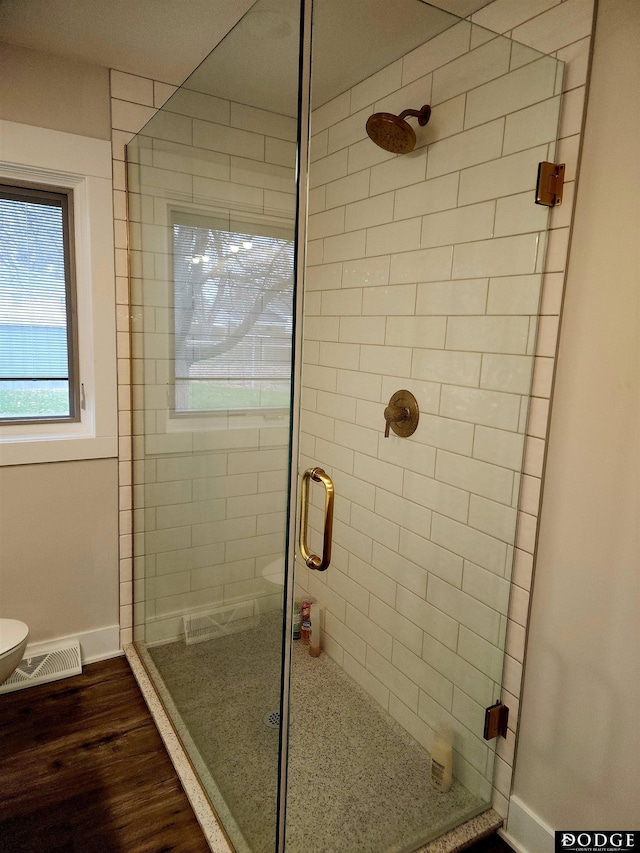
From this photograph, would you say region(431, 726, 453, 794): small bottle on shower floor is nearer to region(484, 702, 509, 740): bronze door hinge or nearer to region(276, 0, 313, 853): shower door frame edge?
region(484, 702, 509, 740): bronze door hinge

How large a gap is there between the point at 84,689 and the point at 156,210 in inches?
76.3

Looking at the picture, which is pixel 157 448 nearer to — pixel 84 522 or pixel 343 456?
pixel 84 522

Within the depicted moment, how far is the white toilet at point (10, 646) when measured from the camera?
1.80 m

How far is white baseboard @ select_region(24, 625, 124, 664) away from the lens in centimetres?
240

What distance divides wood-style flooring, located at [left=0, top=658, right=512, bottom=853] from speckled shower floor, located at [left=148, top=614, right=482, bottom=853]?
161 millimetres

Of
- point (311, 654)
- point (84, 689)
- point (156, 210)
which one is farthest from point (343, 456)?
point (84, 689)

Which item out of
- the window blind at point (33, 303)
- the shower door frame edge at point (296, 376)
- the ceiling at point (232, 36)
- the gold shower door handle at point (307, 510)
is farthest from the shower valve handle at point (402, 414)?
the window blind at point (33, 303)

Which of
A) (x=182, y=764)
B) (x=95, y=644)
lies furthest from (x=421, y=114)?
(x=95, y=644)

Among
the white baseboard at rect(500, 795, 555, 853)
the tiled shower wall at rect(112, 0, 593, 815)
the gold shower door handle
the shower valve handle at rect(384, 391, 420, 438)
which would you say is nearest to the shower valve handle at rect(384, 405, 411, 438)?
the shower valve handle at rect(384, 391, 420, 438)

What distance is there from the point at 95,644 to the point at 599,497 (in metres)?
2.20

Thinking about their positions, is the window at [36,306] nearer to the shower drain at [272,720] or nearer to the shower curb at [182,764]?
the shower curb at [182,764]

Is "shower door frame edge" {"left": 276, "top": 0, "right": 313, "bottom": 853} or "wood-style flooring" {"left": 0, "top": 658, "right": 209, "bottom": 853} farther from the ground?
"shower door frame edge" {"left": 276, "top": 0, "right": 313, "bottom": 853}

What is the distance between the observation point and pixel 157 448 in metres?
2.15

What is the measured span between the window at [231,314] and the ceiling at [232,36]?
1.03ft
